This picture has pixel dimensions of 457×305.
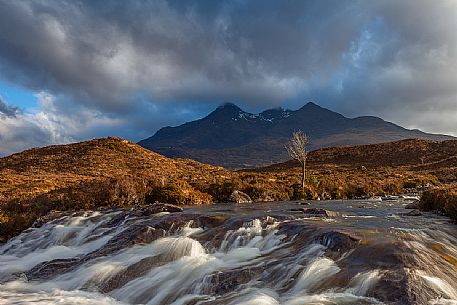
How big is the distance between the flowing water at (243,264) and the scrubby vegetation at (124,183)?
7225 mm

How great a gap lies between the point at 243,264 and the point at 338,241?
3.07 meters

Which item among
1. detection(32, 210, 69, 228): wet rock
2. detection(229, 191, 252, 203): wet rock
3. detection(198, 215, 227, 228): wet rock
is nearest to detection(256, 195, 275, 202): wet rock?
detection(229, 191, 252, 203): wet rock

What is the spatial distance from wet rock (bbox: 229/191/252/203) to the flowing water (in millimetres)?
13448

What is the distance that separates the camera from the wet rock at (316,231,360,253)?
39.1ft

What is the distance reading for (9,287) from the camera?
13445mm

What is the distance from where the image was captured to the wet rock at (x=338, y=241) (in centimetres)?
1192

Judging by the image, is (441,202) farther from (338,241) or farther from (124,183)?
(124,183)

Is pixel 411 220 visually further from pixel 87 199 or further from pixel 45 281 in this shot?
pixel 87 199

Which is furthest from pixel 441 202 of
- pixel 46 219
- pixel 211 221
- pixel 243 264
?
pixel 46 219

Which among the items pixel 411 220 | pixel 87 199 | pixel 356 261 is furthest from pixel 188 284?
pixel 87 199

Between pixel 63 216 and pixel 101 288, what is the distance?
1236 centimetres

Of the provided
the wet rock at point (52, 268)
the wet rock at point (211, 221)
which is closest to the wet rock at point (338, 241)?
the wet rock at point (211, 221)

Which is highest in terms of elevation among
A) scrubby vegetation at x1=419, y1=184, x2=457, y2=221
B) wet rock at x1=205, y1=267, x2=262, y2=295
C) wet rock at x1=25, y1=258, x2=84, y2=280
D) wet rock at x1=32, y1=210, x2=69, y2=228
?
scrubby vegetation at x1=419, y1=184, x2=457, y2=221

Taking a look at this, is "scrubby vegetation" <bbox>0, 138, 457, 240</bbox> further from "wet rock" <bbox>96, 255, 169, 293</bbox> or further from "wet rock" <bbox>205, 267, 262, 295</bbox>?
"wet rock" <bbox>96, 255, 169, 293</bbox>
